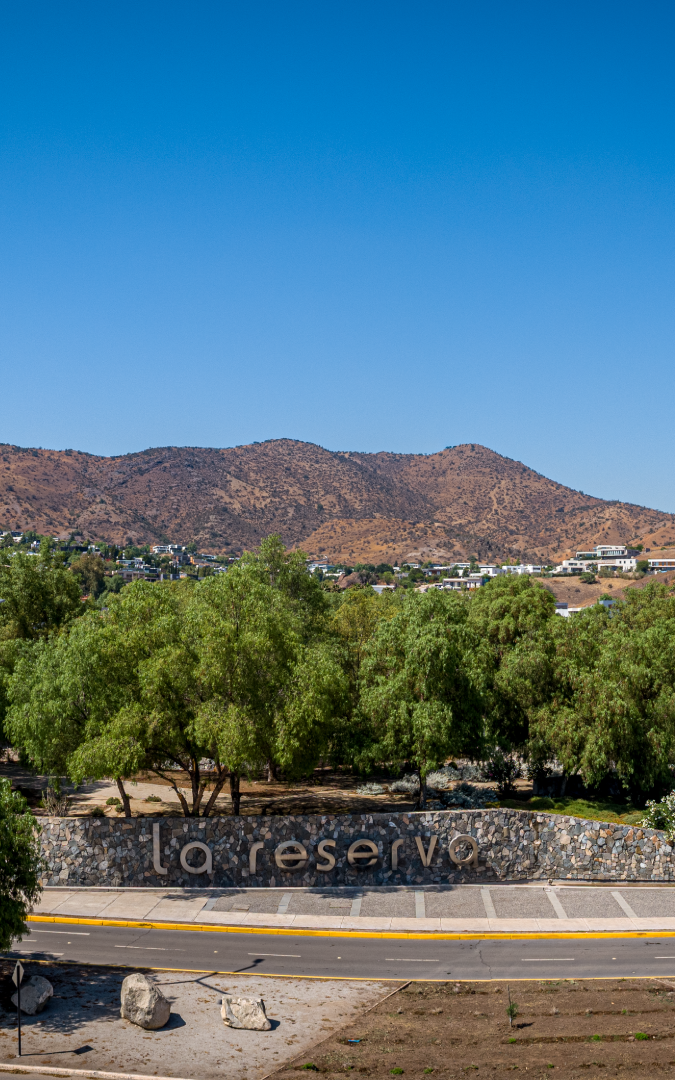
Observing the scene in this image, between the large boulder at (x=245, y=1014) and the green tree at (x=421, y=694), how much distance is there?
17236mm

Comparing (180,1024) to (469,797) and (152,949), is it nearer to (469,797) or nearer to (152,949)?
(152,949)

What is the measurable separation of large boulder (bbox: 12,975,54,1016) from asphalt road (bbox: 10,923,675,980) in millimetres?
3821

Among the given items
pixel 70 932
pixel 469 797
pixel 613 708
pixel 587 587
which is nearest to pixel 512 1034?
pixel 70 932

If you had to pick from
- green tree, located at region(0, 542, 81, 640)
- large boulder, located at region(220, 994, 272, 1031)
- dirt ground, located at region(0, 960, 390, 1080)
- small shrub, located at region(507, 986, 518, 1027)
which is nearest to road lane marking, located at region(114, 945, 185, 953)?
dirt ground, located at region(0, 960, 390, 1080)

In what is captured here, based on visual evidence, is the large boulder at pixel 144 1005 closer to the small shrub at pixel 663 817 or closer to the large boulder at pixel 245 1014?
the large boulder at pixel 245 1014

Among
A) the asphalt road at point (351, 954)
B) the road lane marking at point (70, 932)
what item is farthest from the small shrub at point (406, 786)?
the road lane marking at point (70, 932)

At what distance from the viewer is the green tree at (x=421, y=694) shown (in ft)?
131

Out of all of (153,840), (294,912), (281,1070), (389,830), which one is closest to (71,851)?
(153,840)

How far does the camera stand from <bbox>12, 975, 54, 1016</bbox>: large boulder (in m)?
23.4

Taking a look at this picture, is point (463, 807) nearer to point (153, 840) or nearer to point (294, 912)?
point (294, 912)

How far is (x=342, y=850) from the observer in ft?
117

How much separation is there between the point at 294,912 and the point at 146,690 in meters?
10.2

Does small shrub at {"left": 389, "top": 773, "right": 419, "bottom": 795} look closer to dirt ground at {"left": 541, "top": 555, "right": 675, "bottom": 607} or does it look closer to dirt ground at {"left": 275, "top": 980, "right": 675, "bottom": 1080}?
dirt ground at {"left": 275, "top": 980, "right": 675, "bottom": 1080}

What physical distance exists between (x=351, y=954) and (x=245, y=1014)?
657 cm
